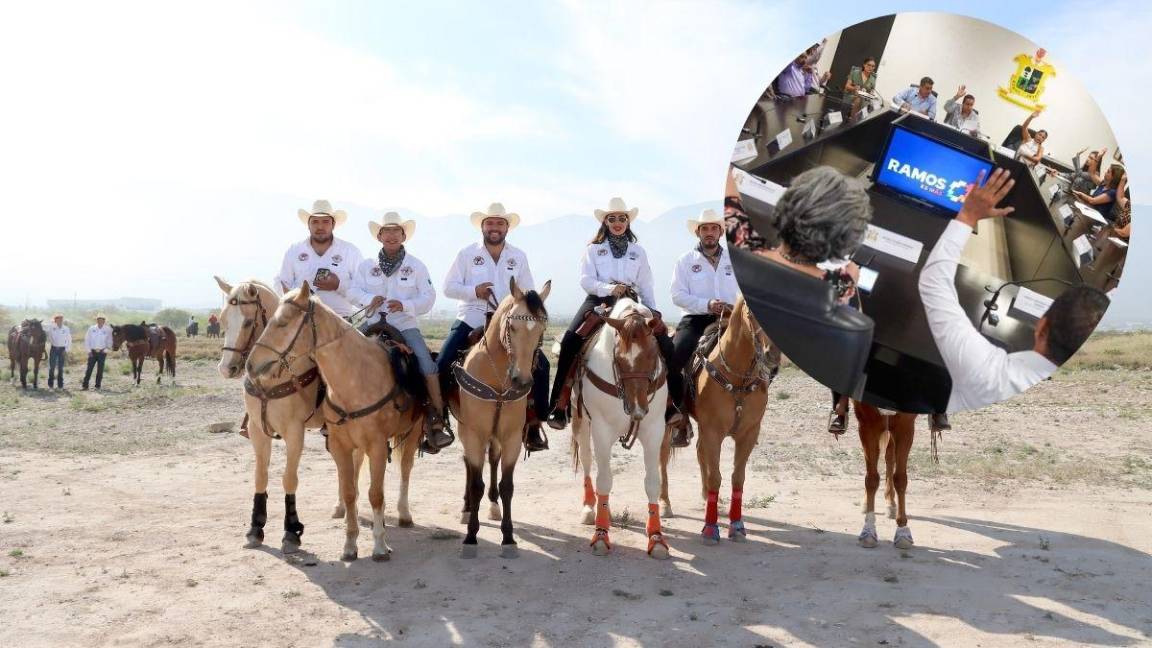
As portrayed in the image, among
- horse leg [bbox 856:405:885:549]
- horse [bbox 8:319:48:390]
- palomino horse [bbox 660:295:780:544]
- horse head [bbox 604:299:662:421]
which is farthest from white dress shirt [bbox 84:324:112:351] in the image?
horse leg [bbox 856:405:885:549]

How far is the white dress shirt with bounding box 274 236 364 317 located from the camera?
8203 millimetres

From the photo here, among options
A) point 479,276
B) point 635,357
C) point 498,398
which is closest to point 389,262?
point 479,276

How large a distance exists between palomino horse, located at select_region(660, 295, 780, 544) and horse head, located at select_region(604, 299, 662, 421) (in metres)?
0.89

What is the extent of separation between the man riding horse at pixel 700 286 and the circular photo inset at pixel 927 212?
4762 millimetres

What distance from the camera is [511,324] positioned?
662cm

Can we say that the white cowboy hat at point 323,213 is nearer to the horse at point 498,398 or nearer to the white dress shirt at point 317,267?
the white dress shirt at point 317,267

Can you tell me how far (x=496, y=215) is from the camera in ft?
27.2

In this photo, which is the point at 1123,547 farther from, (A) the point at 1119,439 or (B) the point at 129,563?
(B) the point at 129,563

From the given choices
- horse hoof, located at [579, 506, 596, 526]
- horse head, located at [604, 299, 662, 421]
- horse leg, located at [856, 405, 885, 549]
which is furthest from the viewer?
horse hoof, located at [579, 506, 596, 526]

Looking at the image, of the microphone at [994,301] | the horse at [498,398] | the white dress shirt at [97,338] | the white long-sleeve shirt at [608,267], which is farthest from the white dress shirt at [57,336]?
the microphone at [994,301]

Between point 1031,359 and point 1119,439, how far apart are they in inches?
501

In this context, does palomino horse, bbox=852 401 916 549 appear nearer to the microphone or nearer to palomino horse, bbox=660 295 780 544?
palomino horse, bbox=660 295 780 544

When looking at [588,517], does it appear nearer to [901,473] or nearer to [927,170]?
[901,473]

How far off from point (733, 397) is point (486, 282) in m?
2.68
